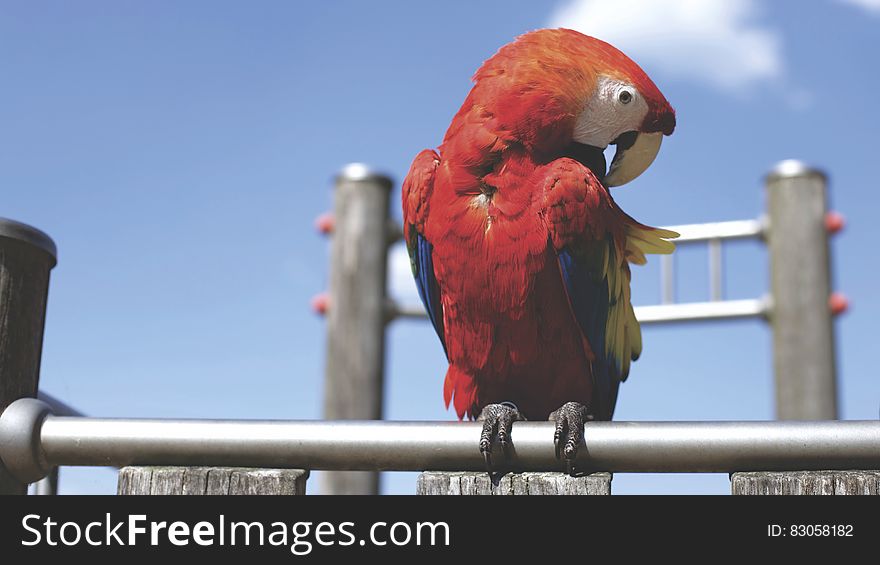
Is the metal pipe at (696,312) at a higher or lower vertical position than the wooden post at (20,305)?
higher

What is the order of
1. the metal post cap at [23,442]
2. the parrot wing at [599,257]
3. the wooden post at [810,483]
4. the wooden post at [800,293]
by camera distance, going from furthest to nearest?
the wooden post at [800,293]
the parrot wing at [599,257]
the metal post cap at [23,442]
the wooden post at [810,483]

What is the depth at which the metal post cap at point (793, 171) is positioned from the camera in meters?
2.99

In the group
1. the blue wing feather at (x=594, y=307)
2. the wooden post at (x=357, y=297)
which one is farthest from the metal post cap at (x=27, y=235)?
the wooden post at (x=357, y=297)

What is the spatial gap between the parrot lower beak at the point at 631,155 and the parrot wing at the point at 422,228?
15.0 inches

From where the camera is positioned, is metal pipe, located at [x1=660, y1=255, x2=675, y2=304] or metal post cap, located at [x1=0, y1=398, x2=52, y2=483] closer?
metal post cap, located at [x1=0, y1=398, x2=52, y2=483]

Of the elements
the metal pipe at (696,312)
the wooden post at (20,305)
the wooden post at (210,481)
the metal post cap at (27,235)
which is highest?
the metal pipe at (696,312)

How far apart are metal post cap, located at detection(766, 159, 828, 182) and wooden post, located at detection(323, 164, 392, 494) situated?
1.38 metres

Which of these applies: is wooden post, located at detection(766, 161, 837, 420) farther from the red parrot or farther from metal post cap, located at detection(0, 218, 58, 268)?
metal post cap, located at detection(0, 218, 58, 268)

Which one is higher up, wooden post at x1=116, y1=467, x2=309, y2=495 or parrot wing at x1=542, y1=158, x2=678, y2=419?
parrot wing at x1=542, y1=158, x2=678, y2=419

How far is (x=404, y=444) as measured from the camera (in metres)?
1.05

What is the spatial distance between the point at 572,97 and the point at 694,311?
173 cm

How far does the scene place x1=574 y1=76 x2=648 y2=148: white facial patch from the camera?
1.69m

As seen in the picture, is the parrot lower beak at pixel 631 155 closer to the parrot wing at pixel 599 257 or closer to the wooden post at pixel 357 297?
the parrot wing at pixel 599 257

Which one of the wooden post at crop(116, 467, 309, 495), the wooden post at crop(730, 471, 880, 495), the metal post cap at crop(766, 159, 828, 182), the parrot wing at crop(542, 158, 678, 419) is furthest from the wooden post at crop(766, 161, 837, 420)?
the wooden post at crop(116, 467, 309, 495)
